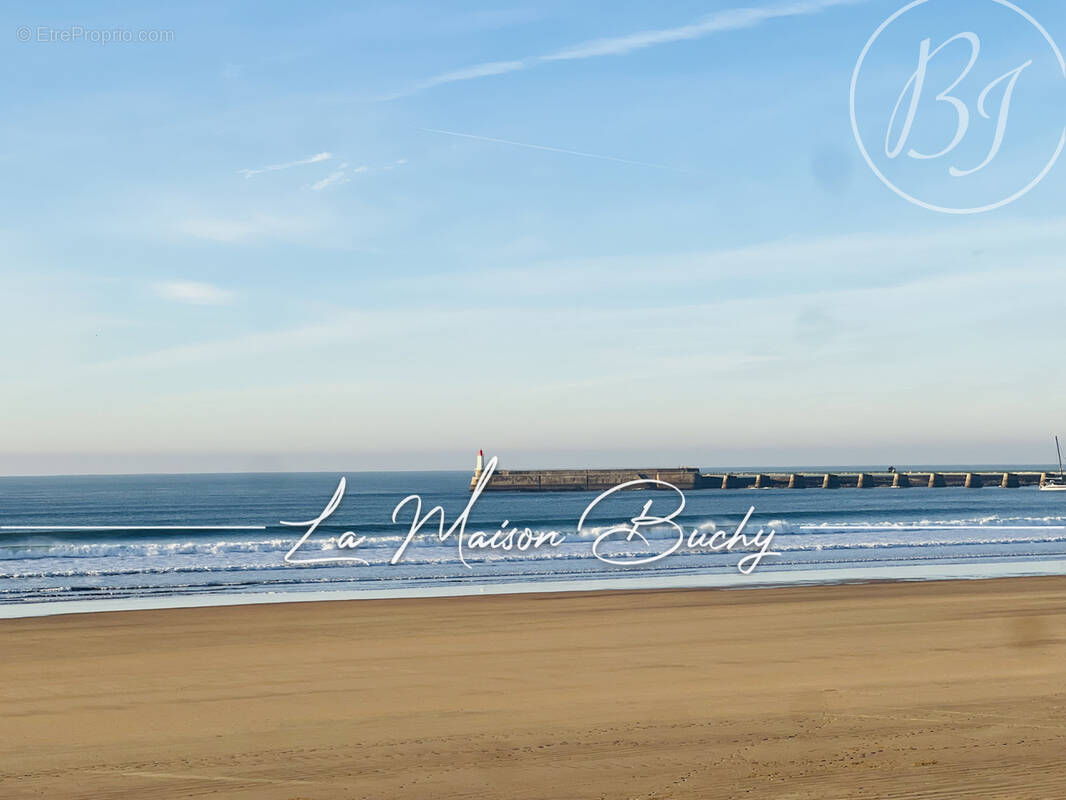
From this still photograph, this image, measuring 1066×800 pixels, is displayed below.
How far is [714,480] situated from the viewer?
426 ft

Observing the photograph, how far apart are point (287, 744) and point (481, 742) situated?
194 cm

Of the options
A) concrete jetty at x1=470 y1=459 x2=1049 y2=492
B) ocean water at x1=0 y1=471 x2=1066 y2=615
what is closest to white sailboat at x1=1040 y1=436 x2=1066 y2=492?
concrete jetty at x1=470 y1=459 x2=1049 y2=492

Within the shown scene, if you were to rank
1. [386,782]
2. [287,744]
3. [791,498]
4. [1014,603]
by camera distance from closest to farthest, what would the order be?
[386,782]
[287,744]
[1014,603]
[791,498]

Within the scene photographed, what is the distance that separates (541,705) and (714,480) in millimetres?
120584

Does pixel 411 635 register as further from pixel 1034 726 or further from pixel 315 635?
pixel 1034 726

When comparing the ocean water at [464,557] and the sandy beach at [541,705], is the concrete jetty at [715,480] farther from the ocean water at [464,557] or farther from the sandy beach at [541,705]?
the sandy beach at [541,705]

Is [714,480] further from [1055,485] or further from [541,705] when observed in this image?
[541,705]

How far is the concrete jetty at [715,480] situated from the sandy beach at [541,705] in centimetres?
9916

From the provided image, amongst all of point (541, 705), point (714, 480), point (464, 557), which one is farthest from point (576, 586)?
point (714, 480)

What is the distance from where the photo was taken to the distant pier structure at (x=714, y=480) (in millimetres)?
120312

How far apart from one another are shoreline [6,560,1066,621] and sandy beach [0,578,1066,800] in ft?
10.9

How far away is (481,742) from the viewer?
10000mm

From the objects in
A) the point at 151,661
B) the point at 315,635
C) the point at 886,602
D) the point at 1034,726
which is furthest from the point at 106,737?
the point at 886,602

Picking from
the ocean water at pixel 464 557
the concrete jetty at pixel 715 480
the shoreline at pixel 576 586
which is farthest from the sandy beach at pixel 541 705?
the concrete jetty at pixel 715 480
